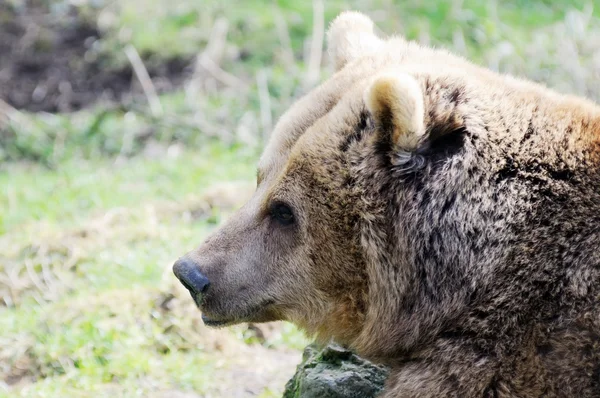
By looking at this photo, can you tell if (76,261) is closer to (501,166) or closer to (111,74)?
(501,166)

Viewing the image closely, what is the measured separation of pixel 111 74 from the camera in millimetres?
13359

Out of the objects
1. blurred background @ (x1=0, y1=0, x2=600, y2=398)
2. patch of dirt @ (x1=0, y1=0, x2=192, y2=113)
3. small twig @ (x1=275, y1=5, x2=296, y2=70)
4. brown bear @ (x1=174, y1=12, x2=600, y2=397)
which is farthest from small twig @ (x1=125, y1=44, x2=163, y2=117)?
brown bear @ (x1=174, y1=12, x2=600, y2=397)

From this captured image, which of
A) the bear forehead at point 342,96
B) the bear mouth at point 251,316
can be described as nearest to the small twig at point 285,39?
the bear forehead at point 342,96

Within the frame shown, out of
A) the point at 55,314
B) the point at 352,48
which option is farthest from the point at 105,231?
the point at 352,48

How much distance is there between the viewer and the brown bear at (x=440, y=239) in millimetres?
3674

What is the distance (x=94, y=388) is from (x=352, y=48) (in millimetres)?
2726

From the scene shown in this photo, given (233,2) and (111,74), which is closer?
(111,74)

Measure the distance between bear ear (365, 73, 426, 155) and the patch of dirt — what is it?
30.4 feet

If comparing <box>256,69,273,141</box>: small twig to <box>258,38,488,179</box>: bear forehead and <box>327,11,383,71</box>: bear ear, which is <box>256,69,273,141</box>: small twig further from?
<box>258,38,488,179</box>: bear forehead

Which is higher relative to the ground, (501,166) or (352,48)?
(352,48)

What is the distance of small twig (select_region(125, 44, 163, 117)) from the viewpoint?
1211cm

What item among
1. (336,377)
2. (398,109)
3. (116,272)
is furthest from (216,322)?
(116,272)

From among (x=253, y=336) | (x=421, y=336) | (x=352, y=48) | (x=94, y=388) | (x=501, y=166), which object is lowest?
(x=94, y=388)

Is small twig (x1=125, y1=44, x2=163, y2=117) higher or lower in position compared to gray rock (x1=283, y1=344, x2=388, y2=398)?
higher
